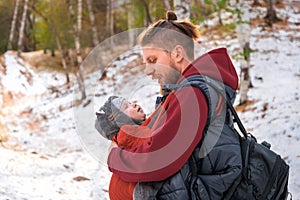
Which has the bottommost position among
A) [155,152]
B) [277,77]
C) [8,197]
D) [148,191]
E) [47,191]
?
[277,77]

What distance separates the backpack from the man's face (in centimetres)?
17

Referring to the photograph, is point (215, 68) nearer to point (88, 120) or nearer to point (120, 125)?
point (120, 125)

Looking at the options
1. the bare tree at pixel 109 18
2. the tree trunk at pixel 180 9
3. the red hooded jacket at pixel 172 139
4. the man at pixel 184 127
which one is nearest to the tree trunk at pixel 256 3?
the bare tree at pixel 109 18

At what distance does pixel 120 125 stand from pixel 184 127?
16.3 inches

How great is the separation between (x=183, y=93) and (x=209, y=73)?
8.0 inches

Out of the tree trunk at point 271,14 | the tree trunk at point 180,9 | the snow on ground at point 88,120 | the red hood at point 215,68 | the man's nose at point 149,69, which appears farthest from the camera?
the tree trunk at point 271,14

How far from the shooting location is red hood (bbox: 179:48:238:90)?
203cm

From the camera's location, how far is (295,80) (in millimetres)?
9914

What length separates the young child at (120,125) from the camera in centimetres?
210

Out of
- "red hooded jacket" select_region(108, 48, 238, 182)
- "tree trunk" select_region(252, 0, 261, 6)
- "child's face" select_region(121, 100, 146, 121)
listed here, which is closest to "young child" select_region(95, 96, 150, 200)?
"child's face" select_region(121, 100, 146, 121)

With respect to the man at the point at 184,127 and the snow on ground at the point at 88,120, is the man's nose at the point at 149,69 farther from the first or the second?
the snow on ground at the point at 88,120

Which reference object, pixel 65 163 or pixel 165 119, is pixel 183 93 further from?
pixel 65 163

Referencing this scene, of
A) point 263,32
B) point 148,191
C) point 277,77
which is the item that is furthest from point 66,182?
point 263,32

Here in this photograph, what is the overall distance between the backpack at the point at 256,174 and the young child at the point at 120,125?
40cm
